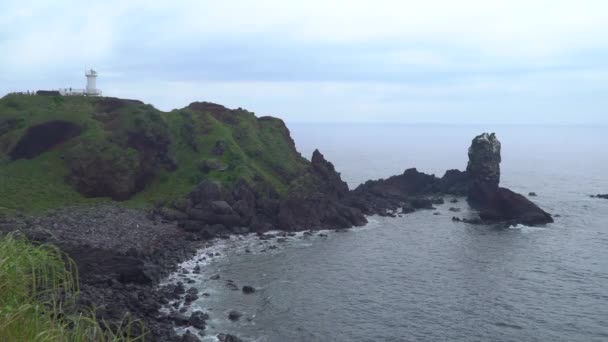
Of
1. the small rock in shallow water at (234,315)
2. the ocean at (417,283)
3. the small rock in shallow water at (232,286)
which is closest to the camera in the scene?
the ocean at (417,283)

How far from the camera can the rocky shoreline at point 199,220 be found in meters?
43.9

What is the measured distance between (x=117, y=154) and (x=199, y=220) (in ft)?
61.0

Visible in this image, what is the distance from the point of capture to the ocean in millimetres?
40000

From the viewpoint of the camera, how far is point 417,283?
5119 cm

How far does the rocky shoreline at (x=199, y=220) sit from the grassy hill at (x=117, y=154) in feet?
16.7

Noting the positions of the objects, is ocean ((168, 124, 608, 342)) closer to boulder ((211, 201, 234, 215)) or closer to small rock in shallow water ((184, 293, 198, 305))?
small rock in shallow water ((184, 293, 198, 305))

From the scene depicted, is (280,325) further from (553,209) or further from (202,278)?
(553,209)

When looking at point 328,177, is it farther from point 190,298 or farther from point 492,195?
point 190,298

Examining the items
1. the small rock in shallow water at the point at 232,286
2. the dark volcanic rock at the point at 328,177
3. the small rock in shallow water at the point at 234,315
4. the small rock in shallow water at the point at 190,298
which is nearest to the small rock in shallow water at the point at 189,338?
the small rock in shallow water at the point at 234,315

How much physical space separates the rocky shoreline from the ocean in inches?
130

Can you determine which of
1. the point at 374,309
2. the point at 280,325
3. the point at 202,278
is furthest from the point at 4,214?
the point at 374,309

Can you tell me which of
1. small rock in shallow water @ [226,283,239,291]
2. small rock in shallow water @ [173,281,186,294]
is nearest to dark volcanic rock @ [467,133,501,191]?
small rock in shallow water @ [226,283,239,291]

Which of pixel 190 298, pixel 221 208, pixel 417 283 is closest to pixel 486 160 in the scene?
pixel 221 208

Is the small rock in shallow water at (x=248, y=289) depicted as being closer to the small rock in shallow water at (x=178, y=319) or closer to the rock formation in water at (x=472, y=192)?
the small rock in shallow water at (x=178, y=319)
